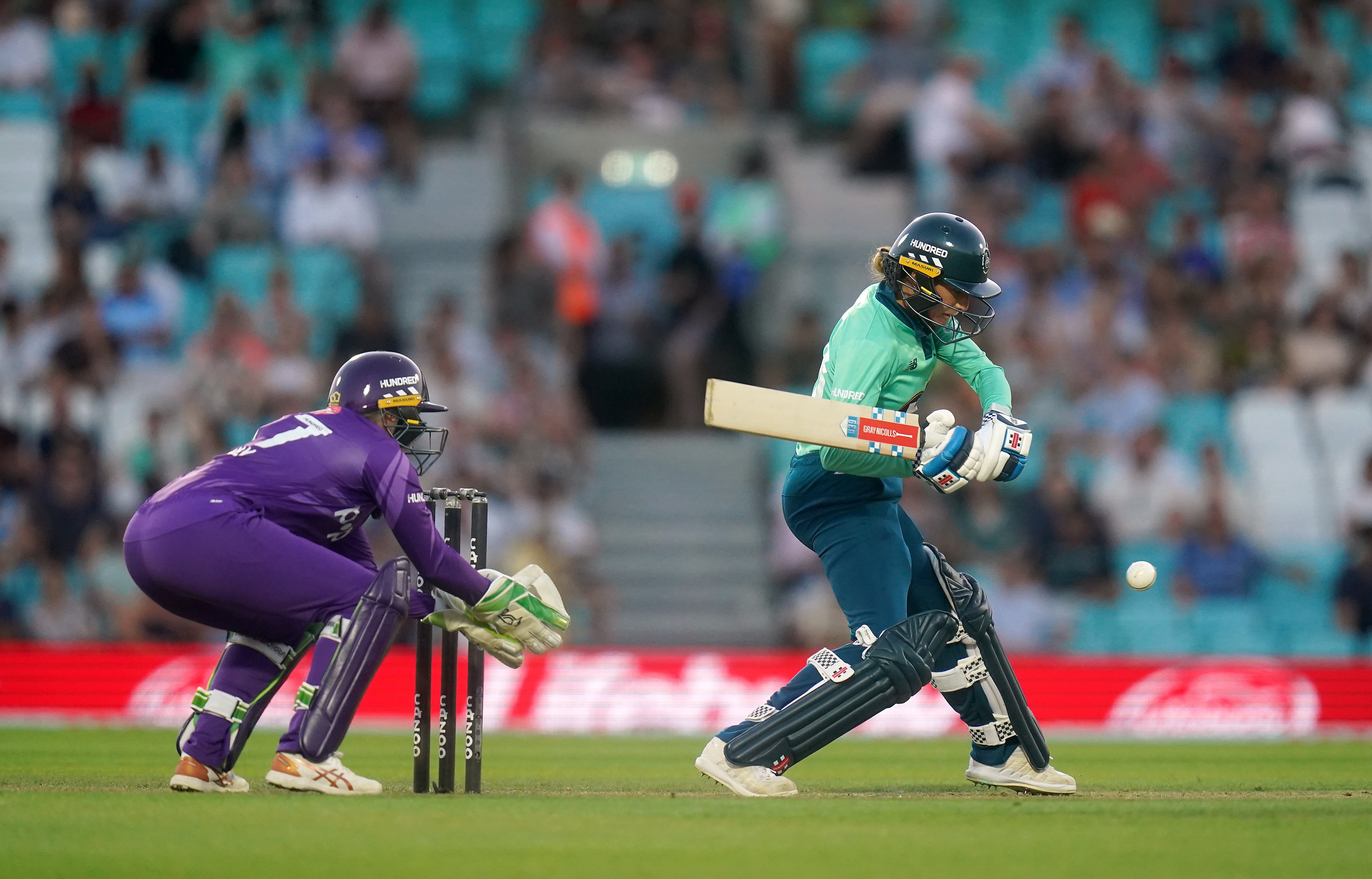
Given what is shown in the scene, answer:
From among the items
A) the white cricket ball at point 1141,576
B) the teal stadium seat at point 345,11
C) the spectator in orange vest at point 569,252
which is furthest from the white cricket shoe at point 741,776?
the teal stadium seat at point 345,11

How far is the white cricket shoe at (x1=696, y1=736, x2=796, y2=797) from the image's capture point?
20.0 feet

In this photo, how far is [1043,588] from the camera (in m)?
12.9

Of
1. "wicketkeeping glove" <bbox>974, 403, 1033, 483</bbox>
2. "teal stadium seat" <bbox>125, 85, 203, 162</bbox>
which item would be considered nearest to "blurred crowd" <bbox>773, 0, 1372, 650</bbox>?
"teal stadium seat" <bbox>125, 85, 203, 162</bbox>

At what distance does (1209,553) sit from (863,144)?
17.8 feet

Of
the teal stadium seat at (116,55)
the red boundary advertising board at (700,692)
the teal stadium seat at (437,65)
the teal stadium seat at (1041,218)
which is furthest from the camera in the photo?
the teal stadium seat at (437,65)

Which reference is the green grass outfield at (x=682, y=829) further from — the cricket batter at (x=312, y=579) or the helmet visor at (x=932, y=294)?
→ the helmet visor at (x=932, y=294)

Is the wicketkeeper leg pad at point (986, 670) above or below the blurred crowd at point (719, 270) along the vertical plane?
below

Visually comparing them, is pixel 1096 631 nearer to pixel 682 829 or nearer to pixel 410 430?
pixel 410 430

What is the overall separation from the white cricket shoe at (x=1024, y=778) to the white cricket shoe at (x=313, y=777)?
2.35 meters

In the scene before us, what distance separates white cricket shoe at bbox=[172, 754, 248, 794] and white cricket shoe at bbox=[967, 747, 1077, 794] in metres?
2.80

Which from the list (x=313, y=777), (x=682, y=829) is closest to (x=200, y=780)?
(x=313, y=777)

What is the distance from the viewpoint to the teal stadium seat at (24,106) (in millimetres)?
15531

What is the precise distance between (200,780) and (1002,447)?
3.15 meters

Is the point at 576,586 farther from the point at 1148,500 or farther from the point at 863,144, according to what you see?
the point at 863,144
